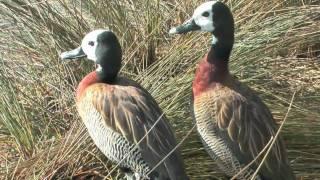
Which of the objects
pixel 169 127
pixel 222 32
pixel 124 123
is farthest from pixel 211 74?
pixel 124 123

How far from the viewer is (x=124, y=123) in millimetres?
3535

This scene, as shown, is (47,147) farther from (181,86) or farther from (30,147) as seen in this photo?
(181,86)

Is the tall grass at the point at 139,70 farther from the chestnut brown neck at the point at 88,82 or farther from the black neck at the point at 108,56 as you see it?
the black neck at the point at 108,56

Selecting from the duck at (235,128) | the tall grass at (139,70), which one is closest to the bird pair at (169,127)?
the duck at (235,128)

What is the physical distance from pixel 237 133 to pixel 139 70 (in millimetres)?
1257

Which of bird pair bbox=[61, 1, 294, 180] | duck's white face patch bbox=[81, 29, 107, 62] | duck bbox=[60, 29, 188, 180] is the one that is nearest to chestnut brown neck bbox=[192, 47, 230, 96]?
bird pair bbox=[61, 1, 294, 180]

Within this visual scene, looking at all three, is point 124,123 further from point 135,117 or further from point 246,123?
point 246,123

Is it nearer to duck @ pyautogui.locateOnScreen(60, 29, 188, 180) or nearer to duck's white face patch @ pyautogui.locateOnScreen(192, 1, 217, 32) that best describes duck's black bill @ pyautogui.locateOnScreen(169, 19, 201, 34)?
duck's white face patch @ pyautogui.locateOnScreen(192, 1, 217, 32)

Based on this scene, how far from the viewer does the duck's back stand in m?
3.49

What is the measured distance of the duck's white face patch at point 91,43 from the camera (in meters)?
3.68

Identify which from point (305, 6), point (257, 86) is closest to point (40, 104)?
point (257, 86)

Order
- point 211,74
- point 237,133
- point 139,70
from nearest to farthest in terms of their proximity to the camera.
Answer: point 237,133, point 211,74, point 139,70

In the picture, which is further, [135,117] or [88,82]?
[88,82]

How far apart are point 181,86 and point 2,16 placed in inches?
49.1
